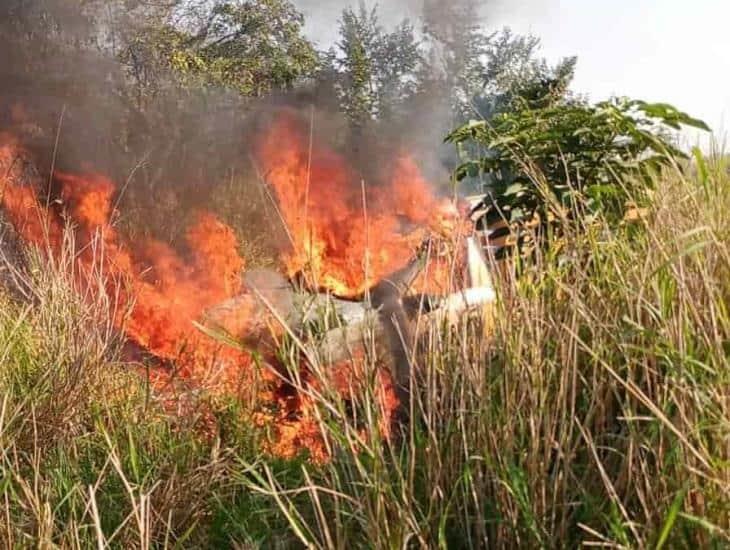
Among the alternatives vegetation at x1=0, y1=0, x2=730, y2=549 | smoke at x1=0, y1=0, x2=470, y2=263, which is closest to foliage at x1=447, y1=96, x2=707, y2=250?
vegetation at x1=0, y1=0, x2=730, y2=549

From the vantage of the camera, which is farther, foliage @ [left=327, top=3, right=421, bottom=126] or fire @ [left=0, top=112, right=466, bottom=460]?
foliage @ [left=327, top=3, right=421, bottom=126]

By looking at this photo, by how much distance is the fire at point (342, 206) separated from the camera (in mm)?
6156

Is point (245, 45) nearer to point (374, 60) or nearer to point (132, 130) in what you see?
point (374, 60)

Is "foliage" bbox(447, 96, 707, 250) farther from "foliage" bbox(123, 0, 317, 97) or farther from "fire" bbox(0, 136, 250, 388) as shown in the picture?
"foliage" bbox(123, 0, 317, 97)

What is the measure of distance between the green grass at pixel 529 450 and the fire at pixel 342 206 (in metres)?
3.25

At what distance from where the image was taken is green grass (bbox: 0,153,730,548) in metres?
1.60

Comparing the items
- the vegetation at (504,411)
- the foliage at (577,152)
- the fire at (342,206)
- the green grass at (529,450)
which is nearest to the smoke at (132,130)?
the fire at (342,206)

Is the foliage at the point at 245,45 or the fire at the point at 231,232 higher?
the foliage at the point at 245,45

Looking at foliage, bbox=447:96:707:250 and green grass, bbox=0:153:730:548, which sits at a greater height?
foliage, bbox=447:96:707:250

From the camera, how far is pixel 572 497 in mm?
1738

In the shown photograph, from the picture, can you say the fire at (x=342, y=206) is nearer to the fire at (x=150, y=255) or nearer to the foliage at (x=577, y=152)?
the fire at (x=150, y=255)

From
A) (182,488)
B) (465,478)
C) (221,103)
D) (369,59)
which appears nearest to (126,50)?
(221,103)

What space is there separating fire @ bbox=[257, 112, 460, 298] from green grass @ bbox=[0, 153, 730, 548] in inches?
128

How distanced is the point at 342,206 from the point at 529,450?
5206 millimetres
